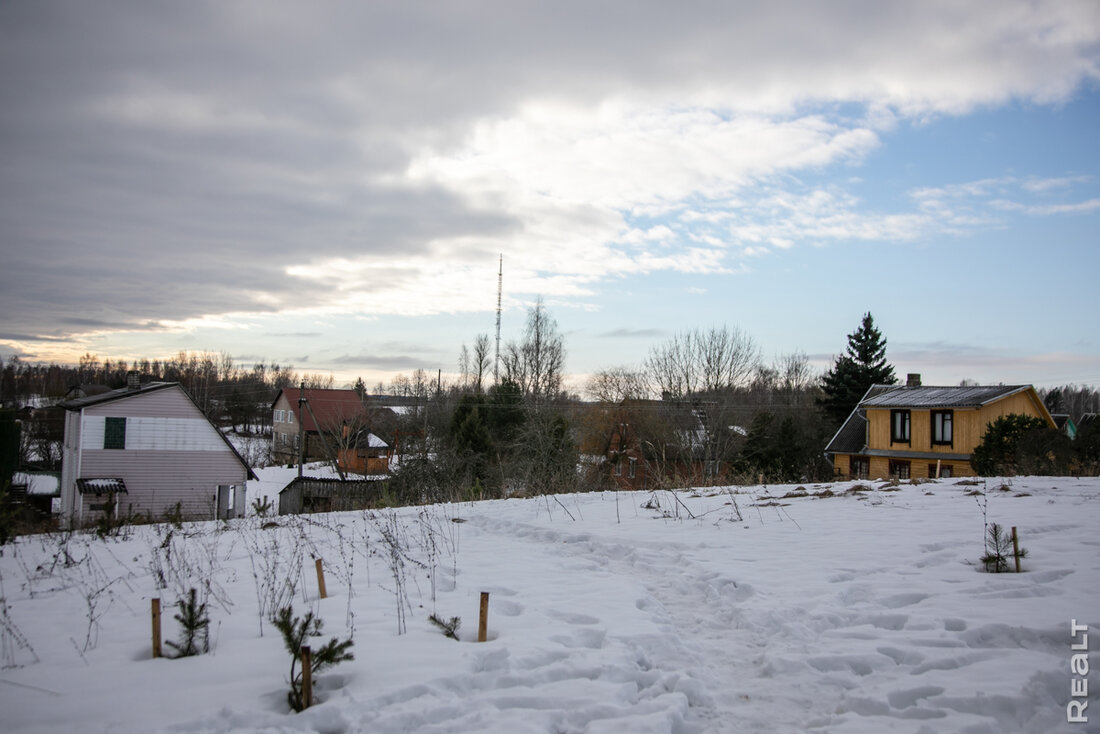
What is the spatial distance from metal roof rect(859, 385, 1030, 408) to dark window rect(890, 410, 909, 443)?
68 cm

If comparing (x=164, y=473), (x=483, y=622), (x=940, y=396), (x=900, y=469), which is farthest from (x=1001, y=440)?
(x=164, y=473)

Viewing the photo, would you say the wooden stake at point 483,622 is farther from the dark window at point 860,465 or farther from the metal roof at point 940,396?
the dark window at point 860,465

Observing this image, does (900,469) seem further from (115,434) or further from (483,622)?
(115,434)

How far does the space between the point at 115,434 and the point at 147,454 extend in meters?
1.48

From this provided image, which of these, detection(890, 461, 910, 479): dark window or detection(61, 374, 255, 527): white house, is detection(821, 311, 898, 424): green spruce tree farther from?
detection(61, 374, 255, 527): white house

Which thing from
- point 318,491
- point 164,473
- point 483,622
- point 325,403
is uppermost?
point 325,403

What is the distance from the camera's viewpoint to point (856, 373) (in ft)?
134

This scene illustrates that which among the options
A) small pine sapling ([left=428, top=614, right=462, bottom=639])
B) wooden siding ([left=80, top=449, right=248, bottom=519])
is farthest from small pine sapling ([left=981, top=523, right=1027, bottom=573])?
wooden siding ([left=80, top=449, right=248, bottom=519])

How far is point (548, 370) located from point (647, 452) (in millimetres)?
14124

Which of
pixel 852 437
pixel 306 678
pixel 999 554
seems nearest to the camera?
pixel 306 678

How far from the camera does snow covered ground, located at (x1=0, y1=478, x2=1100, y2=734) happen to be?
3579mm

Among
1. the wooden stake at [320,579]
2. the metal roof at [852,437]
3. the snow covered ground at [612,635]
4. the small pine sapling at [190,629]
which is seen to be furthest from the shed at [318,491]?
the metal roof at [852,437]

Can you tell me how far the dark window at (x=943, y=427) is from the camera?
93.7 feet

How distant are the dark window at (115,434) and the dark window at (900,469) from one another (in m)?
34.1
